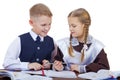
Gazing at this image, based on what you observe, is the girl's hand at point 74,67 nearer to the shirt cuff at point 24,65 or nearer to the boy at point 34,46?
the boy at point 34,46

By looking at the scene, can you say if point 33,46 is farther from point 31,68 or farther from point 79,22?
point 79,22

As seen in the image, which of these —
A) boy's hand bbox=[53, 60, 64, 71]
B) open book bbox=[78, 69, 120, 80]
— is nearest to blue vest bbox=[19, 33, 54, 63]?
boy's hand bbox=[53, 60, 64, 71]

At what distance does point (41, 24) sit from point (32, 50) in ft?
0.51

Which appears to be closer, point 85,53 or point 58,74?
point 58,74

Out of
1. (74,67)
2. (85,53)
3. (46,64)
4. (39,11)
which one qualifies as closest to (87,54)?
(85,53)

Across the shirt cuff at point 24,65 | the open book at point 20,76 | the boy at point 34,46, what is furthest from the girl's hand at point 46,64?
the open book at point 20,76

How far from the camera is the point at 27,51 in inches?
87.5

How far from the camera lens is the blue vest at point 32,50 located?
2213 mm

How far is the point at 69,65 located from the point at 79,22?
9.9 inches

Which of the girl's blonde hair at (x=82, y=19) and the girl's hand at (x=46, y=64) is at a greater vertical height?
the girl's blonde hair at (x=82, y=19)

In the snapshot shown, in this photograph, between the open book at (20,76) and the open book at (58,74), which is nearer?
the open book at (20,76)

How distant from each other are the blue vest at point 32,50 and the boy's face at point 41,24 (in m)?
0.05

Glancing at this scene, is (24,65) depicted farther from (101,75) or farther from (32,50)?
(101,75)

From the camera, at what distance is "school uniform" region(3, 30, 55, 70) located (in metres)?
2.17
